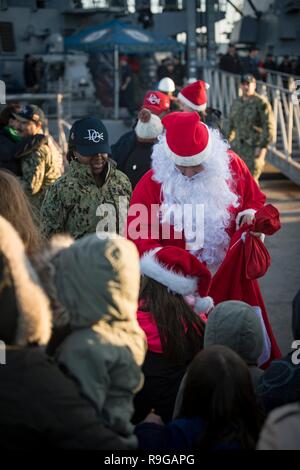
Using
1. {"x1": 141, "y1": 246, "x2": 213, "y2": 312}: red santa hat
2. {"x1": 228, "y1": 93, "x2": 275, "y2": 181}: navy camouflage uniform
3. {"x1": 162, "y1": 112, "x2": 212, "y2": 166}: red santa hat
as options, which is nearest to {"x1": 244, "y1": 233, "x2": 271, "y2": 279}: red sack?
{"x1": 141, "y1": 246, "x2": 213, "y2": 312}: red santa hat

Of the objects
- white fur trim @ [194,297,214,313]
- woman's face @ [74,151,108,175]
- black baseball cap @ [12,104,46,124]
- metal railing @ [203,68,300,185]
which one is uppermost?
woman's face @ [74,151,108,175]

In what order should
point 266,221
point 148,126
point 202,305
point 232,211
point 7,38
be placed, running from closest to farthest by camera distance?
1. point 202,305
2. point 266,221
3. point 232,211
4. point 148,126
5. point 7,38

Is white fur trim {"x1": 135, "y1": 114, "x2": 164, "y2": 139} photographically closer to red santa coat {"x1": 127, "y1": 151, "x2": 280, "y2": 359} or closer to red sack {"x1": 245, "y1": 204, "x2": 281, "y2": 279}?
red santa coat {"x1": 127, "y1": 151, "x2": 280, "y2": 359}

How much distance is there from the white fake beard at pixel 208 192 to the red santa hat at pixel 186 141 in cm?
5

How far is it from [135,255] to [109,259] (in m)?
0.15

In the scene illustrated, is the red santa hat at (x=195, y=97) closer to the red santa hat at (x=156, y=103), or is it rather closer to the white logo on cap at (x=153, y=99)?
the red santa hat at (x=156, y=103)

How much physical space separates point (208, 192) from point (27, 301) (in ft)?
8.10

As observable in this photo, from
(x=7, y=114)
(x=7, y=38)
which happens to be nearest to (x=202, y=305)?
(x=7, y=114)

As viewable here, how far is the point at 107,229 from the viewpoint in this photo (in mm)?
4988

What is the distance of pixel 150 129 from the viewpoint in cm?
660

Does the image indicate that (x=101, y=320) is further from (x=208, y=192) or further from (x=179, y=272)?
(x=208, y=192)

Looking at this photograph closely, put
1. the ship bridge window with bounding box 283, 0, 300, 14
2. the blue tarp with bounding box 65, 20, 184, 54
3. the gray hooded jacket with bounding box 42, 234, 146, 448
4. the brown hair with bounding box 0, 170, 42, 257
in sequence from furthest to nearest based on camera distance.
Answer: the ship bridge window with bounding box 283, 0, 300, 14, the blue tarp with bounding box 65, 20, 184, 54, the brown hair with bounding box 0, 170, 42, 257, the gray hooded jacket with bounding box 42, 234, 146, 448

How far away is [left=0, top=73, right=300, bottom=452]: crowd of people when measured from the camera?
232cm

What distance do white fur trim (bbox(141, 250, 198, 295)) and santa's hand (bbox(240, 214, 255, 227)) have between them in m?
0.61
